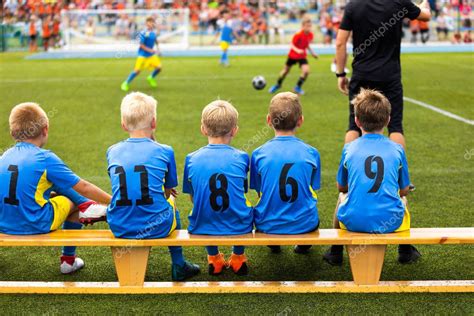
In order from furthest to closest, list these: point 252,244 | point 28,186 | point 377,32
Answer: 1. point 377,32
2. point 28,186
3. point 252,244

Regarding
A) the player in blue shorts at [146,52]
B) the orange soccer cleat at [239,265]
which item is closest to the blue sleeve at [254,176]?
the orange soccer cleat at [239,265]

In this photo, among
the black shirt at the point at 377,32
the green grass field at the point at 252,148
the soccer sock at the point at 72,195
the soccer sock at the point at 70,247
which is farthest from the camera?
the black shirt at the point at 377,32

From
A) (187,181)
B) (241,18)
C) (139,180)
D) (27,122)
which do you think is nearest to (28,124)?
(27,122)

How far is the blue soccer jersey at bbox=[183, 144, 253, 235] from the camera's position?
4.29 metres

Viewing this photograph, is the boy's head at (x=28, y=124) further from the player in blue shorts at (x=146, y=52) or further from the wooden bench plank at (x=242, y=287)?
the player in blue shorts at (x=146, y=52)

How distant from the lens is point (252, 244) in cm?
413

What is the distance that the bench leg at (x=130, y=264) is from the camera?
4.18m

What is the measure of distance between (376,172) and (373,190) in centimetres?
13

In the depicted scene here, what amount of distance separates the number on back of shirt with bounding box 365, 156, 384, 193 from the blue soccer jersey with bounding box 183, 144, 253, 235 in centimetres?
86

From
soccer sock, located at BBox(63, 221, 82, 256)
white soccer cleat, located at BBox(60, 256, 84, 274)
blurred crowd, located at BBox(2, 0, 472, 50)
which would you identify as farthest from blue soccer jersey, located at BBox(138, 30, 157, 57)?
blurred crowd, located at BBox(2, 0, 472, 50)

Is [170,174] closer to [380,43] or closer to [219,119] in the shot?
[219,119]

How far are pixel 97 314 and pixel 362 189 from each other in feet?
6.38

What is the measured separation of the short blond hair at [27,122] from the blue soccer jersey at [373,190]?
7.19ft

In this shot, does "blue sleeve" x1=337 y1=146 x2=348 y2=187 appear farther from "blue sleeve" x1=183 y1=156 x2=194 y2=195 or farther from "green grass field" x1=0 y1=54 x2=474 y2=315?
"blue sleeve" x1=183 y1=156 x2=194 y2=195
